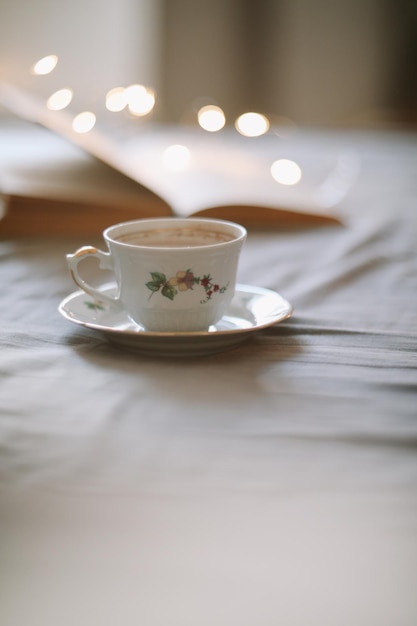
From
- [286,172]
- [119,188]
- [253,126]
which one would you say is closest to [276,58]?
[253,126]

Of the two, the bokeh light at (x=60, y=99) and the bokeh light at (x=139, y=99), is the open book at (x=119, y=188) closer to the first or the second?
the bokeh light at (x=60, y=99)

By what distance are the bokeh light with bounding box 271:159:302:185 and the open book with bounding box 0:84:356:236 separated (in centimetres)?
2

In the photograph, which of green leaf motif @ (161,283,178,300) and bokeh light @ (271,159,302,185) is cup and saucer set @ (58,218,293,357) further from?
bokeh light @ (271,159,302,185)

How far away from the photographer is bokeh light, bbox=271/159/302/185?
47.9 inches

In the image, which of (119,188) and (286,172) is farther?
(286,172)

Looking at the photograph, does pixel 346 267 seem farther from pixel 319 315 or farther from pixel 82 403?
pixel 82 403

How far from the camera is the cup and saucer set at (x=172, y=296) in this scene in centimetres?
53

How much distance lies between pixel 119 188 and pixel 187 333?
502 millimetres

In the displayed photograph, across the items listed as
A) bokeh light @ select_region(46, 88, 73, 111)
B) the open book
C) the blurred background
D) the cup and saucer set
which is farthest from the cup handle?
the blurred background

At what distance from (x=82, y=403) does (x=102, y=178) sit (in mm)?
600

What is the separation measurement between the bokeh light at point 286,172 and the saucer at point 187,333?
58 centimetres

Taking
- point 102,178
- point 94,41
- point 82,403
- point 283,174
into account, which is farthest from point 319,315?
point 94,41

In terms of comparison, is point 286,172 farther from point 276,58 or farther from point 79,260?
point 276,58

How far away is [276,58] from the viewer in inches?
140
